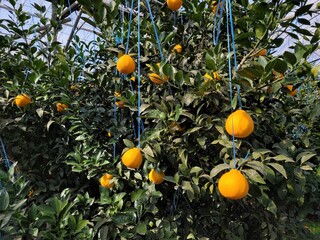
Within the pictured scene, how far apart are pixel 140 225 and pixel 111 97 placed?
57cm

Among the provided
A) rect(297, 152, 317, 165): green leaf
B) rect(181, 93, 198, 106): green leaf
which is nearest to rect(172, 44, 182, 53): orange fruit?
rect(181, 93, 198, 106): green leaf

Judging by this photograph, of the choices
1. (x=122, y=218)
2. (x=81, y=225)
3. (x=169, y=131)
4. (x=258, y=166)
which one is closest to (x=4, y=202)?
(x=81, y=225)

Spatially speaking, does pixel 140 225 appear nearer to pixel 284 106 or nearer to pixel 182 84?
pixel 182 84

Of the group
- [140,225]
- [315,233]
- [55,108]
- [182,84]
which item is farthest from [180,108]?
[315,233]

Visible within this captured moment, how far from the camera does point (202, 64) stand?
1.11m

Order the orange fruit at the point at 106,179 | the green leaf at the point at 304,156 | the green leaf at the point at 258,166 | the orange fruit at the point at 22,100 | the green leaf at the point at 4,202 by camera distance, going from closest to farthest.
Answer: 1. the green leaf at the point at 4,202
2. the green leaf at the point at 258,166
3. the green leaf at the point at 304,156
4. the orange fruit at the point at 106,179
5. the orange fruit at the point at 22,100

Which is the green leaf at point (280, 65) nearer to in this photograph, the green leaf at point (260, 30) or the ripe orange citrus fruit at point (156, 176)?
the green leaf at point (260, 30)

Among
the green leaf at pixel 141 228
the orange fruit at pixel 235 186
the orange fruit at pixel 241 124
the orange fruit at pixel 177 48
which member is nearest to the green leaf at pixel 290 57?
the orange fruit at pixel 241 124

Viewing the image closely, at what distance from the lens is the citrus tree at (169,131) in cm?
84

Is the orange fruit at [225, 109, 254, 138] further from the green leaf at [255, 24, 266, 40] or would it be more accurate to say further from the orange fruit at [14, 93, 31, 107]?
the orange fruit at [14, 93, 31, 107]

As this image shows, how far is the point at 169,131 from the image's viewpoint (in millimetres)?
959

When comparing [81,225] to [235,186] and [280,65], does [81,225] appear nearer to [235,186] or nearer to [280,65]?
[235,186]

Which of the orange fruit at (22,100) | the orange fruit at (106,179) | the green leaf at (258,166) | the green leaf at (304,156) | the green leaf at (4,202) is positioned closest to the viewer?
the green leaf at (4,202)

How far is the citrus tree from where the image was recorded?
84 cm
